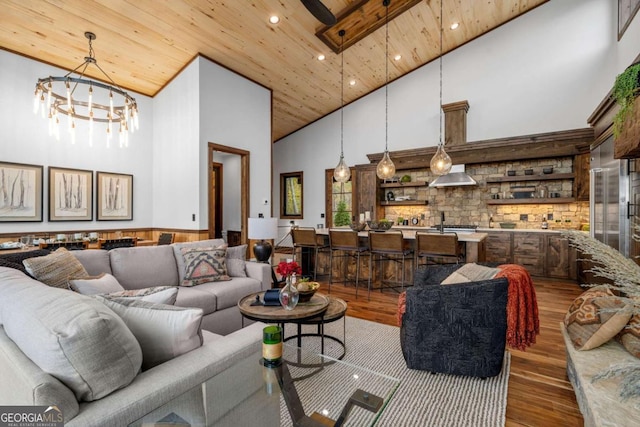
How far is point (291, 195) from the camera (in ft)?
28.4

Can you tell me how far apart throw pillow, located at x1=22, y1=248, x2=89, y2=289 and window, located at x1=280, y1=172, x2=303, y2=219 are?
6319 millimetres

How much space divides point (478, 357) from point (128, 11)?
5.27m

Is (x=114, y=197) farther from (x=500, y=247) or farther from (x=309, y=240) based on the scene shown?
(x=500, y=247)

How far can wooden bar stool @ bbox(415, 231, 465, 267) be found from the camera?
11.9 ft

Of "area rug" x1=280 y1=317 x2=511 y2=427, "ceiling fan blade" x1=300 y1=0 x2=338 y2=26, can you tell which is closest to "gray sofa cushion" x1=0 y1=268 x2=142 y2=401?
"area rug" x1=280 y1=317 x2=511 y2=427

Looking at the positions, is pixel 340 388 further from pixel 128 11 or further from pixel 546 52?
pixel 546 52

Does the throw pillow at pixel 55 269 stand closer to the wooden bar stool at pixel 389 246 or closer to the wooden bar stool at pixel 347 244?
the wooden bar stool at pixel 347 244

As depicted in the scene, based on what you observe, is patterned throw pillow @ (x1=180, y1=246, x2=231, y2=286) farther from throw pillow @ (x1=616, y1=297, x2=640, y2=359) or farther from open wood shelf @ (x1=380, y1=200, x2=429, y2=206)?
open wood shelf @ (x1=380, y1=200, x2=429, y2=206)

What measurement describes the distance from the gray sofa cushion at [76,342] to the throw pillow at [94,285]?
3.29ft

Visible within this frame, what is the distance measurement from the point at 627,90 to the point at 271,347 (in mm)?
3858

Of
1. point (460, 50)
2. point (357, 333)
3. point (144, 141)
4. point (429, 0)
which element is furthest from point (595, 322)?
point (144, 141)

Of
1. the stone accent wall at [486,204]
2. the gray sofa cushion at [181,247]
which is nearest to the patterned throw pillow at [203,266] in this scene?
the gray sofa cushion at [181,247]

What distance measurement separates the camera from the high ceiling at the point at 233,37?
12.5 ft

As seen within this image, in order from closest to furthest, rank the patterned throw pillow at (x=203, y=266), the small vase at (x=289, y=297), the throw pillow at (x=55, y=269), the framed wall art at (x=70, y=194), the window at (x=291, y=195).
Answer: the throw pillow at (x=55, y=269) < the small vase at (x=289, y=297) < the patterned throw pillow at (x=203, y=266) < the framed wall art at (x=70, y=194) < the window at (x=291, y=195)
